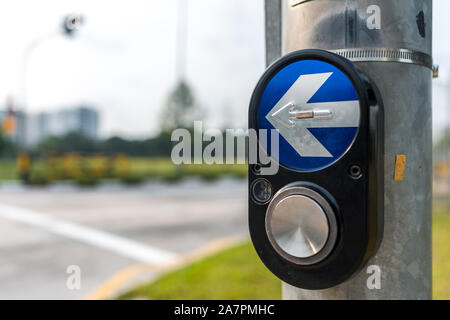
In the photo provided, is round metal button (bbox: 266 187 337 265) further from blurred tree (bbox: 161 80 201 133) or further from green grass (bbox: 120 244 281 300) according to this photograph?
blurred tree (bbox: 161 80 201 133)

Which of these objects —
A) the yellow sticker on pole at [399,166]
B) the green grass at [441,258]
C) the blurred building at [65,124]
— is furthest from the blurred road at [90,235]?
the blurred building at [65,124]

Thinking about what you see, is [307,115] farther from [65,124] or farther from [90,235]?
[65,124]

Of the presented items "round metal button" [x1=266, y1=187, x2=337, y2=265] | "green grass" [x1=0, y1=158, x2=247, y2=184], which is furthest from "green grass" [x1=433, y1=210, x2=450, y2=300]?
"green grass" [x1=0, y1=158, x2=247, y2=184]

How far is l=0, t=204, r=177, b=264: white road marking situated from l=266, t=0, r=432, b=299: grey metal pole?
443 cm

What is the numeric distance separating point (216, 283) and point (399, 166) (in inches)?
124

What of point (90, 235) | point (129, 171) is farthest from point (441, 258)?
point (129, 171)

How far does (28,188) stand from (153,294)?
14.1 m

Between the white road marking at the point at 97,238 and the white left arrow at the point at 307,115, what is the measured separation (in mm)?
4488

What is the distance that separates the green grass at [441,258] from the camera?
381 cm

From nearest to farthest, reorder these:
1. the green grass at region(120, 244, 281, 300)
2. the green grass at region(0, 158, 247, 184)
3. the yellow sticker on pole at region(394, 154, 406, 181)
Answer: the yellow sticker on pole at region(394, 154, 406, 181), the green grass at region(120, 244, 281, 300), the green grass at region(0, 158, 247, 184)

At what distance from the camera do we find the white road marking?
5673 millimetres

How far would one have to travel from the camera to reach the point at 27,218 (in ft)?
28.0
